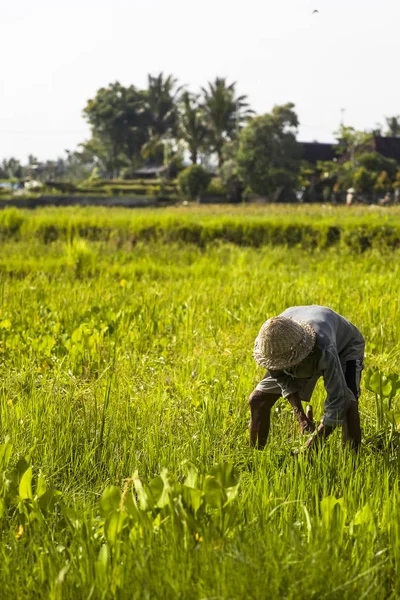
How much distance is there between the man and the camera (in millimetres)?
2156

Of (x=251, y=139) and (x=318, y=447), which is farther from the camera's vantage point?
(x=251, y=139)

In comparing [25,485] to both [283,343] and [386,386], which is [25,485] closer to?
[283,343]

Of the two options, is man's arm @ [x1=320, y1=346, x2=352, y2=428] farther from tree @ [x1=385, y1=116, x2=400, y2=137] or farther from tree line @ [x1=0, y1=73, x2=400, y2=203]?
tree @ [x1=385, y1=116, x2=400, y2=137]

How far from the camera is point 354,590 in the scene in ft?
5.07

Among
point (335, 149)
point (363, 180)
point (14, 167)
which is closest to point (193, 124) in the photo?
point (335, 149)

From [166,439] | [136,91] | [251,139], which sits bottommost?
[166,439]

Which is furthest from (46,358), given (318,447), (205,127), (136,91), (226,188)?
(136,91)

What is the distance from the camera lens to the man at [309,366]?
2156 mm

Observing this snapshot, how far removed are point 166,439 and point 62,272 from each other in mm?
5108

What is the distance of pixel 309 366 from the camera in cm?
228

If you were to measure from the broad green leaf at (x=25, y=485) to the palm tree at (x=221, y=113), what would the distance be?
3268 cm

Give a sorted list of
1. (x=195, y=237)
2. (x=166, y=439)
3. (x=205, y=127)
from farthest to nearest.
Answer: (x=205, y=127) < (x=195, y=237) < (x=166, y=439)

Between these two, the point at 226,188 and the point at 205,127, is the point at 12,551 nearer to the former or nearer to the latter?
the point at 226,188

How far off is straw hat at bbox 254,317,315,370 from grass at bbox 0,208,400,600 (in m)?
0.30
